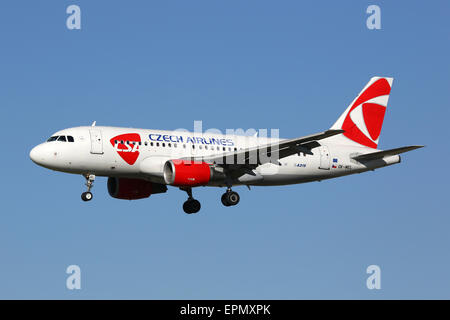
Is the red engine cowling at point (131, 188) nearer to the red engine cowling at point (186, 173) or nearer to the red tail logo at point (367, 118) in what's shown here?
the red engine cowling at point (186, 173)

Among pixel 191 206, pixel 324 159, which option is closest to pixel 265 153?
pixel 324 159

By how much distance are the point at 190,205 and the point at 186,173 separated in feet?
18.7

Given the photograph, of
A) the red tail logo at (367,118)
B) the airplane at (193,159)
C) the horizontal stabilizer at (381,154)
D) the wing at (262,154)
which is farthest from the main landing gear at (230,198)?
the red tail logo at (367,118)

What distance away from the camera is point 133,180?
49781 millimetres

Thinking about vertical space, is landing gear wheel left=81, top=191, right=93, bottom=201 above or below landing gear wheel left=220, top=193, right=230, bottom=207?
above

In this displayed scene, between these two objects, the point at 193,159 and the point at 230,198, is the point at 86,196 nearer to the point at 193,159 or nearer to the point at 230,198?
the point at 193,159

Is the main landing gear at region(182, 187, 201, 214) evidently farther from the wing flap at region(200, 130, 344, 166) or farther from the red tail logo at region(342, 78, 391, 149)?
the red tail logo at region(342, 78, 391, 149)

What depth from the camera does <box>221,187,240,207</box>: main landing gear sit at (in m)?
47.8

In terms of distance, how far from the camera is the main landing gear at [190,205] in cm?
5066

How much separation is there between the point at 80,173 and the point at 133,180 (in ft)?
16.9

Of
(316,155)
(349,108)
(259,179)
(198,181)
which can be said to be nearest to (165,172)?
(198,181)

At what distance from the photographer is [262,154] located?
1815 inches

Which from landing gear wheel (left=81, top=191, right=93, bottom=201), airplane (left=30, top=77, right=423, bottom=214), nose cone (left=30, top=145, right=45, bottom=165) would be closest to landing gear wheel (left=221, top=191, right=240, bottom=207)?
airplane (left=30, top=77, right=423, bottom=214)

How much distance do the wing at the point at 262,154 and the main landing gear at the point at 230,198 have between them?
5.98 ft
